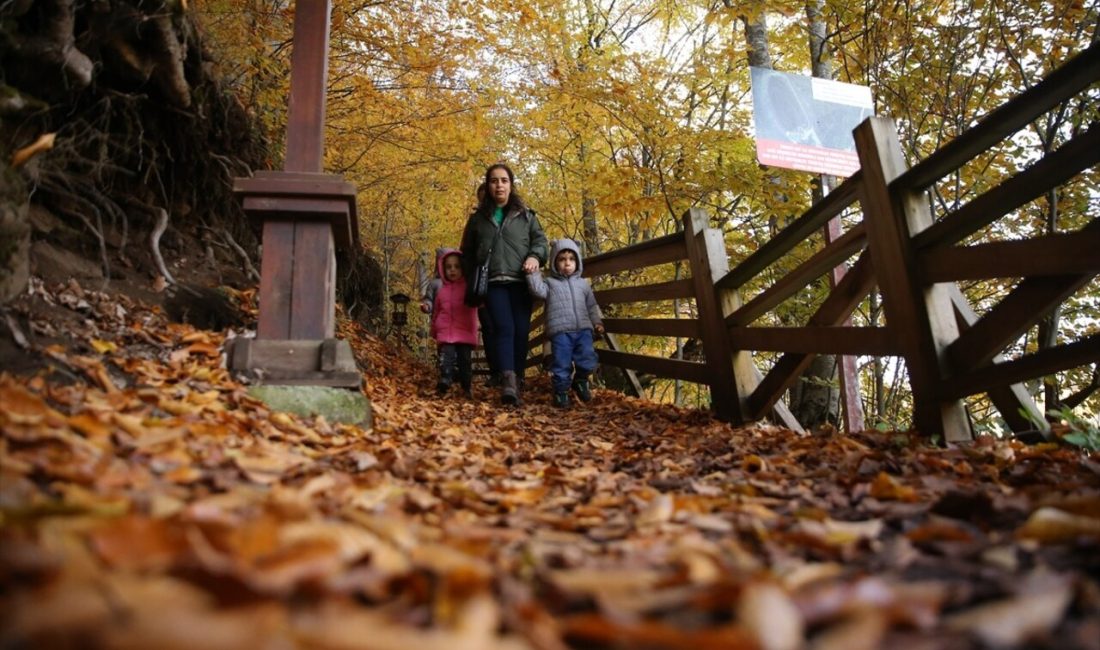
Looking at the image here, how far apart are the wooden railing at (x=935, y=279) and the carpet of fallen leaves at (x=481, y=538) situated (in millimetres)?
306

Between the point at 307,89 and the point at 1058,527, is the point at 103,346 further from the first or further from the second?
the point at 1058,527

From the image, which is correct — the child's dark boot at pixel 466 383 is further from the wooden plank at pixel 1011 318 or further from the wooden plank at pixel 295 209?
the wooden plank at pixel 1011 318

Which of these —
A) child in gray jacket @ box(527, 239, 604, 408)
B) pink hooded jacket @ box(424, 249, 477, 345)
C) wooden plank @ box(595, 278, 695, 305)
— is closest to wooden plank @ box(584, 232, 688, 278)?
wooden plank @ box(595, 278, 695, 305)

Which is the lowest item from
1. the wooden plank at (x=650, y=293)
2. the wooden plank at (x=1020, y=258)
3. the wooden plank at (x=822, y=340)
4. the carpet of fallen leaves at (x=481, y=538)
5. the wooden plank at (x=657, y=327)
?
the carpet of fallen leaves at (x=481, y=538)

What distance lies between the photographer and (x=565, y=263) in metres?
5.50

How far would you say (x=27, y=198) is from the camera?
8.40ft

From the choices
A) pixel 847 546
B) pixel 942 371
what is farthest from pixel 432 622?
pixel 942 371

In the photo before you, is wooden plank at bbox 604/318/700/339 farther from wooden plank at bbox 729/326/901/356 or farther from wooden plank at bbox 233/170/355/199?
wooden plank at bbox 233/170/355/199

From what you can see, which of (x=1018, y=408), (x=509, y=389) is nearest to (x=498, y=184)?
(x=509, y=389)

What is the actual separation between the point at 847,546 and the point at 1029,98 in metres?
1.95

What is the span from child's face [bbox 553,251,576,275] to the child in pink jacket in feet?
2.91

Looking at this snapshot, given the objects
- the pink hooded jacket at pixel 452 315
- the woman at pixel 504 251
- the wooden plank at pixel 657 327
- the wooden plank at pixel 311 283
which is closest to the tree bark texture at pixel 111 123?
the wooden plank at pixel 311 283

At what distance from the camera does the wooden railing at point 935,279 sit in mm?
2125

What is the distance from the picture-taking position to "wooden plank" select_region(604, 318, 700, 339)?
4500mm
